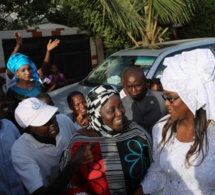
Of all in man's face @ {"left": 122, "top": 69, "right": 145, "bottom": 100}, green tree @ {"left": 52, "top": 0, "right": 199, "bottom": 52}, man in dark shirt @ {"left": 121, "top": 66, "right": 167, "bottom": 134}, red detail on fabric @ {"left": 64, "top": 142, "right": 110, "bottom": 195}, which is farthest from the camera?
green tree @ {"left": 52, "top": 0, "right": 199, "bottom": 52}

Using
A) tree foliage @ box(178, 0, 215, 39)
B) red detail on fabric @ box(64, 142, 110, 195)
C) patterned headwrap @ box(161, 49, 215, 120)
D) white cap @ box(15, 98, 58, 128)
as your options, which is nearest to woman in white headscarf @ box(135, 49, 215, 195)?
patterned headwrap @ box(161, 49, 215, 120)

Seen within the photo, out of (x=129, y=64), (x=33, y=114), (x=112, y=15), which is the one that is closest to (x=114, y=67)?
(x=129, y=64)

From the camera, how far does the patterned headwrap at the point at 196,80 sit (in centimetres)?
180

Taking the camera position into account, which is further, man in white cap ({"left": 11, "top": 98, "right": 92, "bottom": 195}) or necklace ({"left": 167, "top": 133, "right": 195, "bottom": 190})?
man in white cap ({"left": 11, "top": 98, "right": 92, "bottom": 195})

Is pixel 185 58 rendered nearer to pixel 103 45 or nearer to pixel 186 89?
pixel 186 89

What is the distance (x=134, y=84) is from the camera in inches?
126

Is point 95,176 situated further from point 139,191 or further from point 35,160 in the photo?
point 35,160

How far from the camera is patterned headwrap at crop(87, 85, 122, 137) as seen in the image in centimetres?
208

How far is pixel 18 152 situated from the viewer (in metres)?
2.20

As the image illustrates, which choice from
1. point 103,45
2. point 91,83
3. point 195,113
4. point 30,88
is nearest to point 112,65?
point 91,83

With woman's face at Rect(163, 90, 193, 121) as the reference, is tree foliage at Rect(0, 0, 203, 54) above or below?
above

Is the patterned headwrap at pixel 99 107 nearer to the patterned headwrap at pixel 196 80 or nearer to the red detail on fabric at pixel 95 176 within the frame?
the red detail on fabric at pixel 95 176

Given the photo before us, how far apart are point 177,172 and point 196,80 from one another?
0.57 metres

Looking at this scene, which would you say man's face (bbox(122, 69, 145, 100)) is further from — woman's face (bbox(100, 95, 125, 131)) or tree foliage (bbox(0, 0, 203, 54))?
tree foliage (bbox(0, 0, 203, 54))
